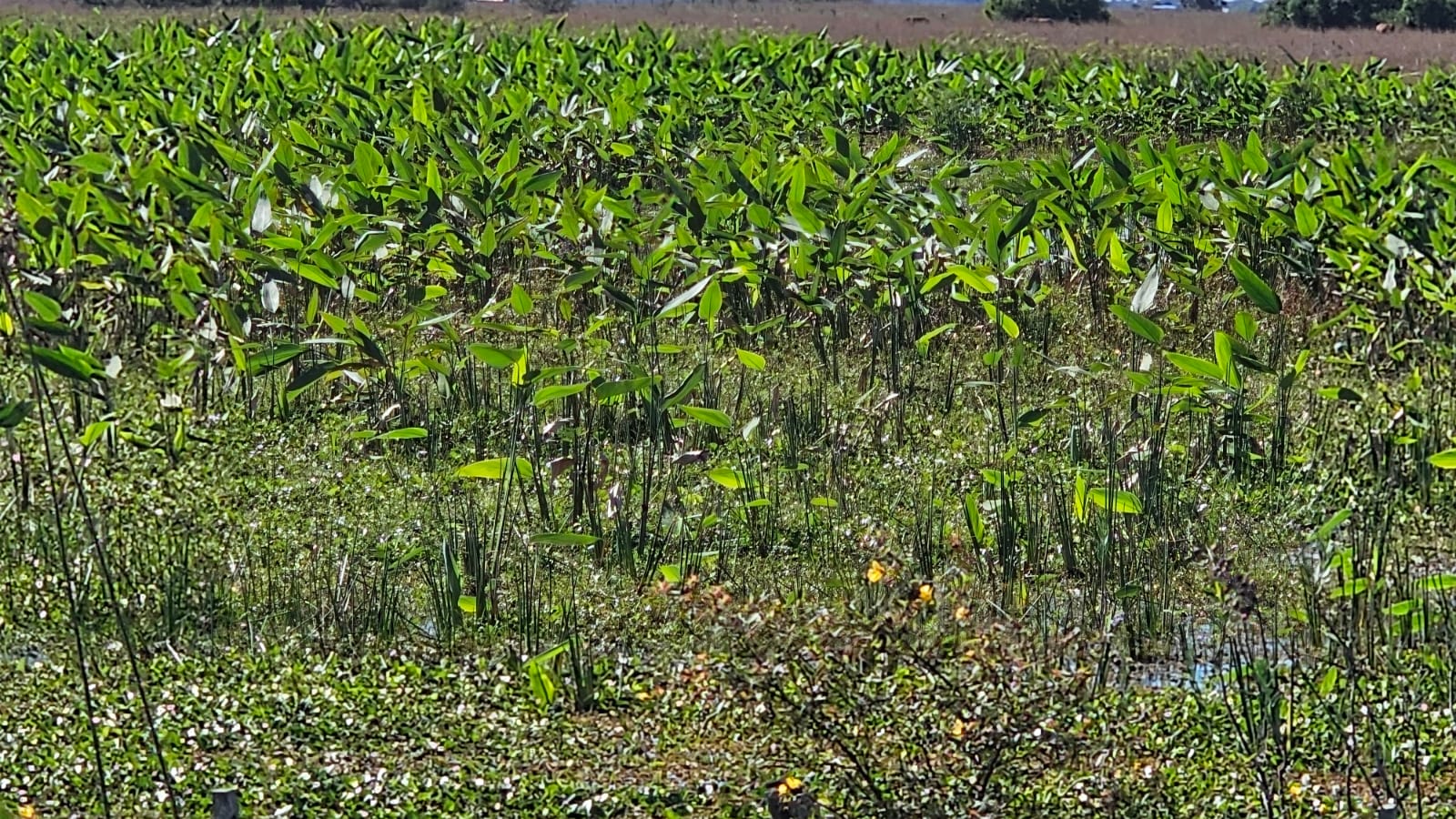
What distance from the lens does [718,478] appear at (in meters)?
5.00

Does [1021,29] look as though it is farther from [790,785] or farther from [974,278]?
[790,785]

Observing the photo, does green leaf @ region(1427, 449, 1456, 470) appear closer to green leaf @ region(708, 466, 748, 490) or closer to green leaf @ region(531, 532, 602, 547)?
green leaf @ region(708, 466, 748, 490)

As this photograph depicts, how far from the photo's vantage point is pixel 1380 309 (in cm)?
646

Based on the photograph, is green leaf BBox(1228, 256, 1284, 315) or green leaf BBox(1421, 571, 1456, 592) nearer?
green leaf BBox(1421, 571, 1456, 592)

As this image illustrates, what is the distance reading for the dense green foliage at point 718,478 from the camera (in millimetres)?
3551

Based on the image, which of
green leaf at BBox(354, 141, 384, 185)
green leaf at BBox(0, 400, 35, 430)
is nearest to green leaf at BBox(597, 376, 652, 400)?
green leaf at BBox(0, 400, 35, 430)

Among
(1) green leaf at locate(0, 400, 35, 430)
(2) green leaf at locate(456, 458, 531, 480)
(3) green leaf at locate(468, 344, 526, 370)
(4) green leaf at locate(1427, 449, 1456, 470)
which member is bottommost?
(2) green leaf at locate(456, 458, 531, 480)

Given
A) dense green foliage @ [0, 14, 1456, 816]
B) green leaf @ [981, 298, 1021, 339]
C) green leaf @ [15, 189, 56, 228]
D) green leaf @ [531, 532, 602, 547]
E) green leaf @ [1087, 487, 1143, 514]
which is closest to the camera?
dense green foliage @ [0, 14, 1456, 816]

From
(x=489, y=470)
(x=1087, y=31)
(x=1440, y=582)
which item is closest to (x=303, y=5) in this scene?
(x=1087, y=31)

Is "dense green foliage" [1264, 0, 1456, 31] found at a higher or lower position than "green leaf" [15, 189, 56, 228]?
higher

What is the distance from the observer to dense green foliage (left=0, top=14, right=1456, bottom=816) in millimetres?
3551

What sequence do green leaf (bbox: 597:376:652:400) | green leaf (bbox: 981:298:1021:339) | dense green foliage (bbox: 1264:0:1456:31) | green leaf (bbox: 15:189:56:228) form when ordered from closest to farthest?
green leaf (bbox: 597:376:652:400) → green leaf (bbox: 981:298:1021:339) → green leaf (bbox: 15:189:56:228) → dense green foliage (bbox: 1264:0:1456:31)

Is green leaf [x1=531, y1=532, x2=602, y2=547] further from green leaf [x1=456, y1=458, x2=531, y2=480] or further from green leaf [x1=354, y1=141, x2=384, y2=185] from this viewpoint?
green leaf [x1=354, y1=141, x2=384, y2=185]

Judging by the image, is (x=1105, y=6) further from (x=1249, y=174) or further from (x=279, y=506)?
(x=279, y=506)
